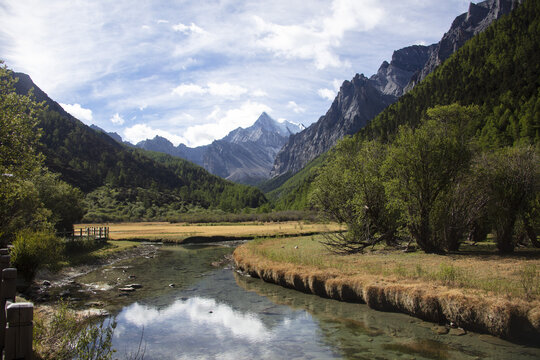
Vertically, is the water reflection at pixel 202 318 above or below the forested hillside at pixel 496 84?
below

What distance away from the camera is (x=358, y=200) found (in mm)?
36750

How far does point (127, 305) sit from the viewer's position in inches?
949

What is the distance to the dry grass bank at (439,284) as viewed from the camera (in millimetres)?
15316

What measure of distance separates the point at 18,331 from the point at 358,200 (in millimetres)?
33965

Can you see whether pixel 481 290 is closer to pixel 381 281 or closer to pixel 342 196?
pixel 381 281

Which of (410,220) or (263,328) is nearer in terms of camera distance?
(263,328)

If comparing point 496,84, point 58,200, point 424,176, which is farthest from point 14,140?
point 496,84

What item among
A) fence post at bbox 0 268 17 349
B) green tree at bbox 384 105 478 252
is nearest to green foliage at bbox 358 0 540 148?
green tree at bbox 384 105 478 252

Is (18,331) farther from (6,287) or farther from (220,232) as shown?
(220,232)

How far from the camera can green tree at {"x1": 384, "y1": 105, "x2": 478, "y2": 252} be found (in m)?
31.6

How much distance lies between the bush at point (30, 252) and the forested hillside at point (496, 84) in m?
88.4

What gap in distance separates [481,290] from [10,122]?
28.0m

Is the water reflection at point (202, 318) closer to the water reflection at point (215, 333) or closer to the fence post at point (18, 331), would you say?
the water reflection at point (215, 333)

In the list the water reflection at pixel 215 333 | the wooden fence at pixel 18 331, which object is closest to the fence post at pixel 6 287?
the wooden fence at pixel 18 331
